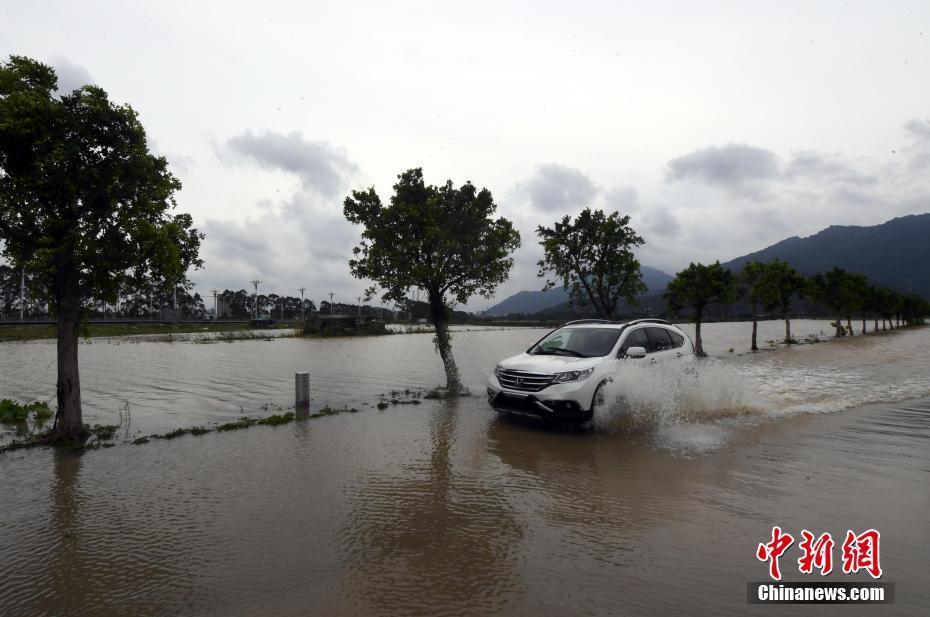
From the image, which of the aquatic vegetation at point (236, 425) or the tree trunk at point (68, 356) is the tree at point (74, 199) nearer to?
the tree trunk at point (68, 356)

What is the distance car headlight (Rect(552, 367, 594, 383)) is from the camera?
8914 millimetres

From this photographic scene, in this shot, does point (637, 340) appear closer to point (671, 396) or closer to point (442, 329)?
point (671, 396)

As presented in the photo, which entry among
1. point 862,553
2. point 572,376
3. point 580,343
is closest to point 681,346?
point 580,343

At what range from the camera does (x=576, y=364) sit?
9.14 m

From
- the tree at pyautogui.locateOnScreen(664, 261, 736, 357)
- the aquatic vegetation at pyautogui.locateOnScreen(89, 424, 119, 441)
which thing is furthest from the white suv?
the tree at pyautogui.locateOnScreen(664, 261, 736, 357)

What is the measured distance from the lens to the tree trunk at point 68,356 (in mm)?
8648

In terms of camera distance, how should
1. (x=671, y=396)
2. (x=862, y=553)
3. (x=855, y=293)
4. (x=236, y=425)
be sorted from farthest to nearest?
(x=855, y=293) < (x=671, y=396) < (x=236, y=425) < (x=862, y=553)

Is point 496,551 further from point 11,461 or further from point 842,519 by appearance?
point 11,461

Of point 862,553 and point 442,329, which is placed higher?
point 442,329

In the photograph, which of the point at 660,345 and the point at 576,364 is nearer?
the point at 576,364

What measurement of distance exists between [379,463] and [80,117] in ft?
24.9

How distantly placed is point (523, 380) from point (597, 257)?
1278 cm

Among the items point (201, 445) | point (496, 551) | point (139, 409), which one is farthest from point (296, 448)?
point (139, 409)

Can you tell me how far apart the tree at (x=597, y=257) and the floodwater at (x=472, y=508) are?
9647 millimetres
